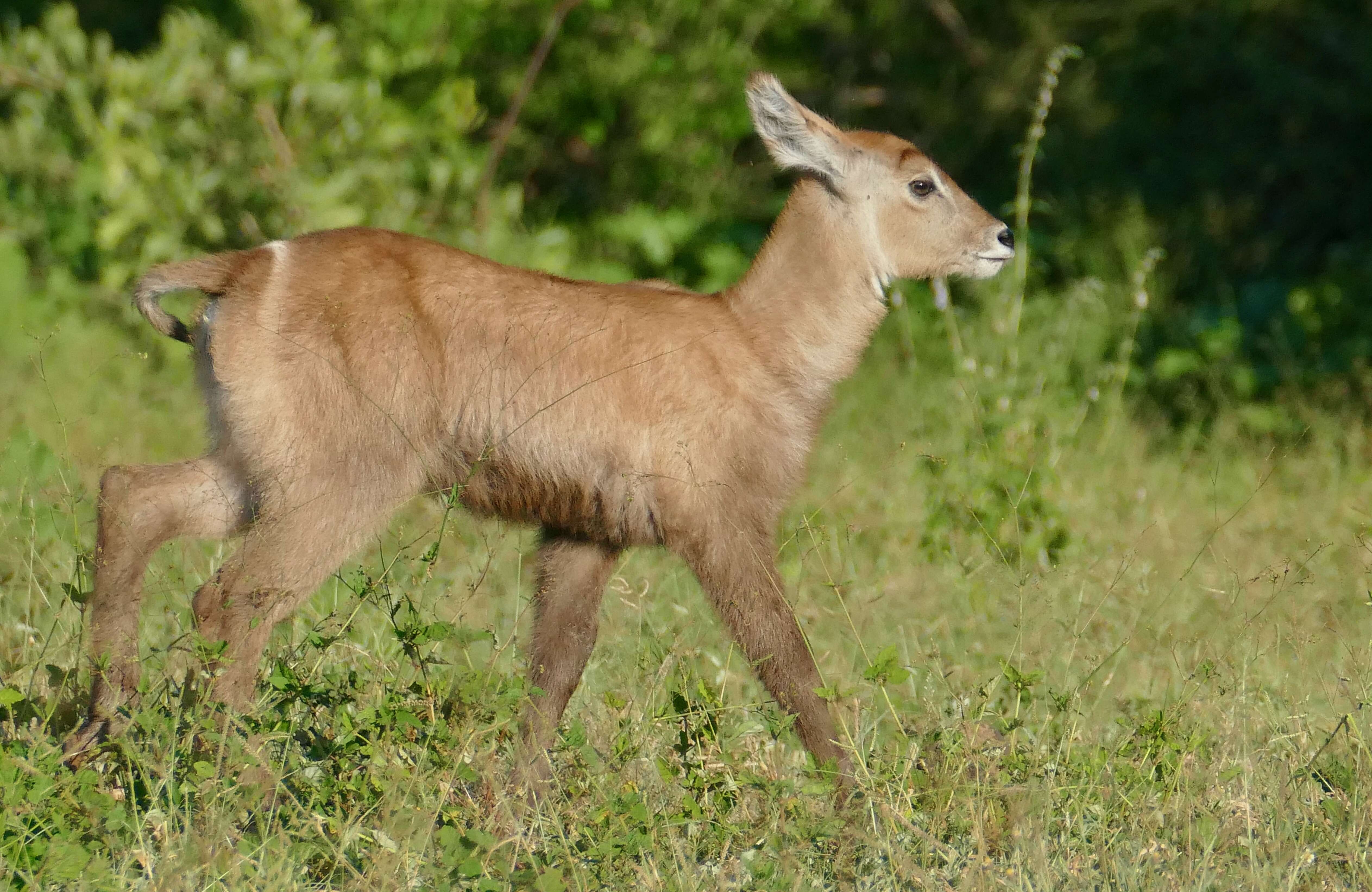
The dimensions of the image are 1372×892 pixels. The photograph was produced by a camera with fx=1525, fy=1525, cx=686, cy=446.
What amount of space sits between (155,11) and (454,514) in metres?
8.67

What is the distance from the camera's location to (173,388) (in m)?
7.90

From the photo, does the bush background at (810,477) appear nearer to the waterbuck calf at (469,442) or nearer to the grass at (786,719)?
the grass at (786,719)

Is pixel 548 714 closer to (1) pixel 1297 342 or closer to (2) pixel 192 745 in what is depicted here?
(2) pixel 192 745

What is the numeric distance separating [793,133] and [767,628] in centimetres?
158

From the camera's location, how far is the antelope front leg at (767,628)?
3.96 metres

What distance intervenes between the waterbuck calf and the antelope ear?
0.59 m

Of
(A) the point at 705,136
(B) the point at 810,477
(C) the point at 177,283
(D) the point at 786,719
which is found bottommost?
(A) the point at 705,136

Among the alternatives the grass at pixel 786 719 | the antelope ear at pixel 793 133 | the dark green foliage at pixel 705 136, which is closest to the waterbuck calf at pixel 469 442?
the grass at pixel 786 719

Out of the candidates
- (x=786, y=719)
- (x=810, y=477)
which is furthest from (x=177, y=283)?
(x=810, y=477)

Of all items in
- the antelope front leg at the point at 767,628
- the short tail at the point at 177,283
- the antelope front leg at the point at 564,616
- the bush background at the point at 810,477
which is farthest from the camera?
the antelope front leg at the point at 564,616

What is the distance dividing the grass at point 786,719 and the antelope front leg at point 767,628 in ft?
0.35

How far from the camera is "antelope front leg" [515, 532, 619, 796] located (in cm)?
435

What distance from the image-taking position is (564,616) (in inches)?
172

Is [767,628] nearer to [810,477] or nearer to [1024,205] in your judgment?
[810,477]
